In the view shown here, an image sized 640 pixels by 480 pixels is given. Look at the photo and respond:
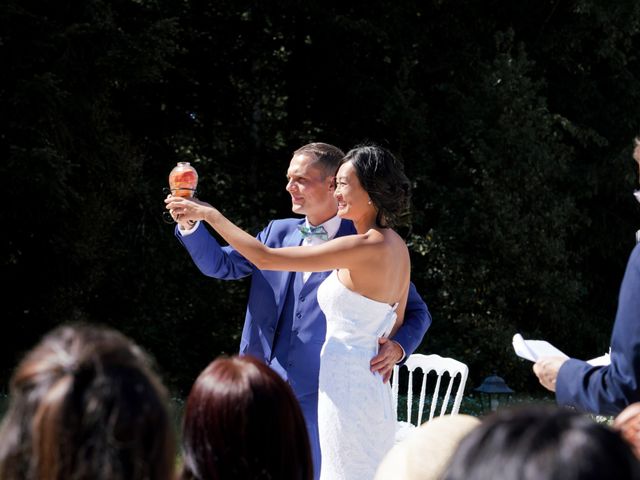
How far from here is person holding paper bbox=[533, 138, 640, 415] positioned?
2.49m

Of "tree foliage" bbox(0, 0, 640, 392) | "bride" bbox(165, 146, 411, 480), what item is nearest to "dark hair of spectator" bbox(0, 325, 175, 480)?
"bride" bbox(165, 146, 411, 480)

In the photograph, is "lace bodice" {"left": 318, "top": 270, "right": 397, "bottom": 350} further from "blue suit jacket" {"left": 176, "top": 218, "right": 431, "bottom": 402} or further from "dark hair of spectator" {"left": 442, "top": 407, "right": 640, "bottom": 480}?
"dark hair of spectator" {"left": 442, "top": 407, "right": 640, "bottom": 480}

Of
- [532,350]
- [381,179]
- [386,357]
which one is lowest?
[386,357]

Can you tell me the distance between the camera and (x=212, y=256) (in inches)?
169

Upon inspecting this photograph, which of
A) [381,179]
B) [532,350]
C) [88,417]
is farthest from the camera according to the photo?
[381,179]

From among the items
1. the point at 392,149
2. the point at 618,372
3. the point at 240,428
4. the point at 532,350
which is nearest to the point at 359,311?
the point at 532,350

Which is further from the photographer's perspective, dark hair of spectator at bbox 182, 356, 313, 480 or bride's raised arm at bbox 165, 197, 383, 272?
bride's raised arm at bbox 165, 197, 383, 272

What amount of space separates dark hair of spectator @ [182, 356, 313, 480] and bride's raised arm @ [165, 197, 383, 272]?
198 cm

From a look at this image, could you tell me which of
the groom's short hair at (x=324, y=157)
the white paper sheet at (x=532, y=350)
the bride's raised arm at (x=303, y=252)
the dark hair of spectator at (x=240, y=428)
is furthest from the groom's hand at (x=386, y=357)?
the dark hair of spectator at (x=240, y=428)

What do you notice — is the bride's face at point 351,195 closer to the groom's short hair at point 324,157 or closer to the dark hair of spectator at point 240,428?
the groom's short hair at point 324,157

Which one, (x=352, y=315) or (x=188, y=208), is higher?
(x=188, y=208)

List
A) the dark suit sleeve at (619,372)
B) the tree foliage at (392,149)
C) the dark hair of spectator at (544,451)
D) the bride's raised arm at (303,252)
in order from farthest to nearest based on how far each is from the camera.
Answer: the tree foliage at (392,149) < the bride's raised arm at (303,252) < the dark suit sleeve at (619,372) < the dark hair of spectator at (544,451)

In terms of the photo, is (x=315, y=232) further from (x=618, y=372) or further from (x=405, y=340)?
(x=618, y=372)

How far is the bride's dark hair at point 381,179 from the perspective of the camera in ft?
12.8
